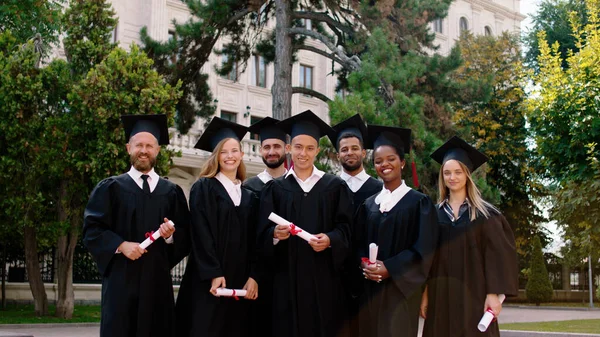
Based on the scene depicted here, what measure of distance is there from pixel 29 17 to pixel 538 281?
73.3 ft

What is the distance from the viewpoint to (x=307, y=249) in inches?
227

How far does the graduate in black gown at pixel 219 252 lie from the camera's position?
5.72 metres

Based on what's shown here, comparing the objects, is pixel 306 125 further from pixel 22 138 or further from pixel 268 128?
pixel 22 138

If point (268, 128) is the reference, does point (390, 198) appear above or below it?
below

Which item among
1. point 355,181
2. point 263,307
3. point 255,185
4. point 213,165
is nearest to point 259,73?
point 255,185

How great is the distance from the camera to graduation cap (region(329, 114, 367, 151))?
259 inches

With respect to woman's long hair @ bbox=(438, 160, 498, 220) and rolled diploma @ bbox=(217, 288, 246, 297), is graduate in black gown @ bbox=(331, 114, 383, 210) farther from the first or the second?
rolled diploma @ bbox=(217, 288, 246, 297)

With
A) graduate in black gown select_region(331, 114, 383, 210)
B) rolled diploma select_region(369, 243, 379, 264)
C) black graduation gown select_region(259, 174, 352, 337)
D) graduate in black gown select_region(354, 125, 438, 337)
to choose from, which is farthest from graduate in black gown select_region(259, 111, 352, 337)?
graduate in black gown select_region(331, 114, 383, 210)

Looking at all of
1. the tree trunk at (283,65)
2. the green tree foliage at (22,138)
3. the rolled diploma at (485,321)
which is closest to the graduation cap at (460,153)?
the rolled diploma at (485,321)

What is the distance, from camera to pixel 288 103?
17.9 meters

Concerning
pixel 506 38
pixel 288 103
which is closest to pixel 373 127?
pixel 288 103

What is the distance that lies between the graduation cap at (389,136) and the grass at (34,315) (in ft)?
39.1

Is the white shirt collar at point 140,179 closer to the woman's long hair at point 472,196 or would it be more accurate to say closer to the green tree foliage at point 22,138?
the woman's long hair at point 472,196

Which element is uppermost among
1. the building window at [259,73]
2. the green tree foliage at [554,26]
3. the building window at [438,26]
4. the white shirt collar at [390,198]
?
the building window at [438,26]
